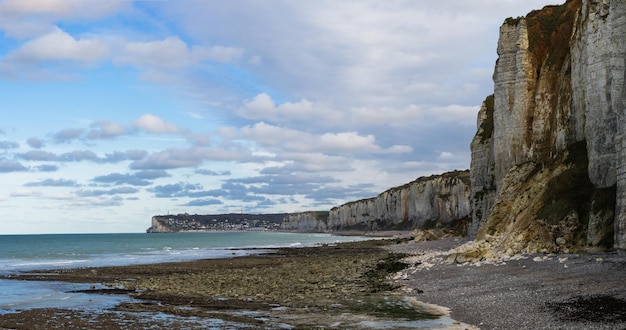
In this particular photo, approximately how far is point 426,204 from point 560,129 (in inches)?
4308

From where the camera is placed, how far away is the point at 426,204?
14988cm

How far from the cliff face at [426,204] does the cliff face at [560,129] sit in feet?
209

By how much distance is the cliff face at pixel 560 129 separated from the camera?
31.5 metres

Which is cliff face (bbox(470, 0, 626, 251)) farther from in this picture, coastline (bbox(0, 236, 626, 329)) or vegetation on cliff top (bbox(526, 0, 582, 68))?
coastline (bbox(0, 236, 626, 329))

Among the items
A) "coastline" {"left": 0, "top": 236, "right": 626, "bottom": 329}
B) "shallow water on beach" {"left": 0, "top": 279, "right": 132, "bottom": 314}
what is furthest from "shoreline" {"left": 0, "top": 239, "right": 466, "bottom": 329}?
"shallow water on beach" {"left": 0, "top": 279, "right": 132, "bottom": 314}

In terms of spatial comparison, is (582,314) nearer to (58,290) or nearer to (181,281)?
(181,281)

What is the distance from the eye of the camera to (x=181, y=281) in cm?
3834

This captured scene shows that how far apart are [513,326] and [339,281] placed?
17.6m

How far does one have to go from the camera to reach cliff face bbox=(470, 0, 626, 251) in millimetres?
31469

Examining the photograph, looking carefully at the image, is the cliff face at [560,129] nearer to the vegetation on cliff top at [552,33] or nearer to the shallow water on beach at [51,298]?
the vegetation on cliff top at [552,33]

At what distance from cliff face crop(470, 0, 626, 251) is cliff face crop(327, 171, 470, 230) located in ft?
209

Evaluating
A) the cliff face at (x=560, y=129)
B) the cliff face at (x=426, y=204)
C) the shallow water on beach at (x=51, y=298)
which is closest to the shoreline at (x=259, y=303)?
the shallow water on beach at (x=51, y=298)

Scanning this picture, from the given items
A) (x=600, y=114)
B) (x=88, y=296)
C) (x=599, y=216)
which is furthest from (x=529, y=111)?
(x=88, y=296)

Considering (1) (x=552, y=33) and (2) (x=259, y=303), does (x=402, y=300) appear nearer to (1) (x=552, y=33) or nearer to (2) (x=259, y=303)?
(2) (x=259, y=303)
